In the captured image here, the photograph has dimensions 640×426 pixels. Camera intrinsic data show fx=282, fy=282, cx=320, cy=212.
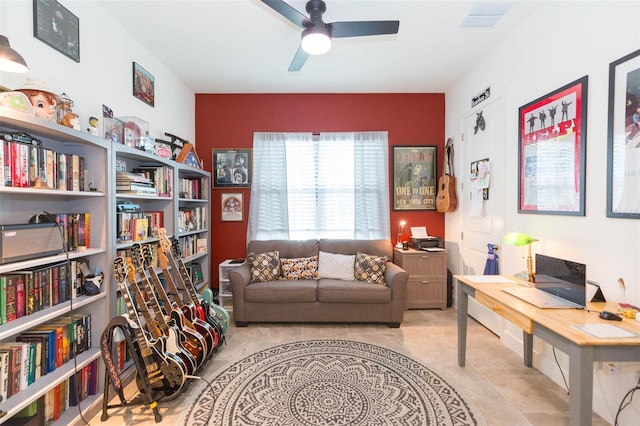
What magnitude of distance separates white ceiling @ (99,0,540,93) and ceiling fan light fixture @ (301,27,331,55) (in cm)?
42

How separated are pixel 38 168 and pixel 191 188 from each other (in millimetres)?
1769

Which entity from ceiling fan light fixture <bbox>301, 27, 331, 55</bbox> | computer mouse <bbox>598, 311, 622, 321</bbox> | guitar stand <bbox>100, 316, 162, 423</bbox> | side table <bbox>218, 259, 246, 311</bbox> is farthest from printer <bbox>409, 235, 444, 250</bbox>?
guitar stand <bbox>100, 316, 162, 423</bbox>

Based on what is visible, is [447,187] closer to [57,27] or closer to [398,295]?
[398,295]

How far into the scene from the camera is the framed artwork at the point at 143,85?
2.64 metres

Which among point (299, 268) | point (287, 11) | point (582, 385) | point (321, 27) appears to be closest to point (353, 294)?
point (299, 268)

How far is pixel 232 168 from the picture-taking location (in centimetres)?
391

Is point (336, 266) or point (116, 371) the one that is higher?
point (336, 266)

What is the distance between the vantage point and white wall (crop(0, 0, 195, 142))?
163cm

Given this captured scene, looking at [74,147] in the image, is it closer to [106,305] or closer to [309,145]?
[106,305]

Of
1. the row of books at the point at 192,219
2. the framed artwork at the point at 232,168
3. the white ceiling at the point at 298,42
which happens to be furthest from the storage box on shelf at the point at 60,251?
the framed artwork at the point at 232,168

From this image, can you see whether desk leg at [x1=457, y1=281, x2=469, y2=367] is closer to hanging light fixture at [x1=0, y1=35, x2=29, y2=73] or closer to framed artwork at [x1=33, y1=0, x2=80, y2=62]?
hanging light fixture at [x1=0, y1=35, x2=29, y2=73]

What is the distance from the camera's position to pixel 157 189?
2.54 meters

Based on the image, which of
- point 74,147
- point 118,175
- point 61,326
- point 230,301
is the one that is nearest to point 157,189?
point 118,175

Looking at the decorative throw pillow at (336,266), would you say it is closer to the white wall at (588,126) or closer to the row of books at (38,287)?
the white wall at (588,126)
